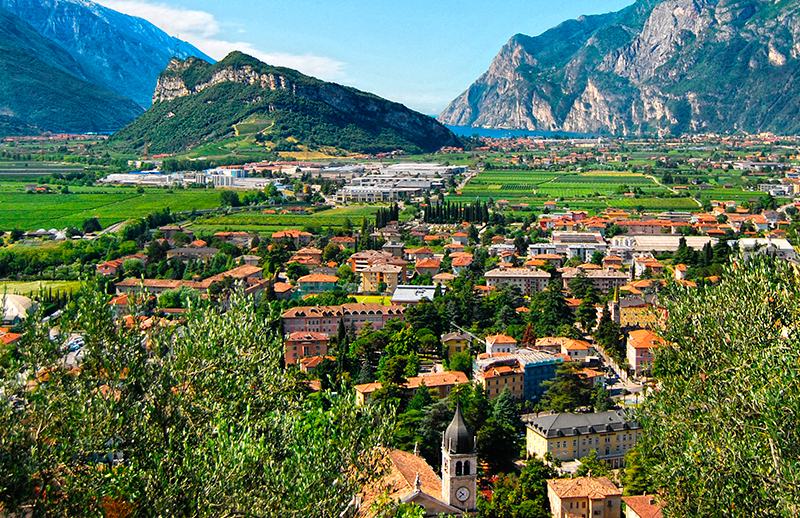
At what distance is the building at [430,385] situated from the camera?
2530 cm

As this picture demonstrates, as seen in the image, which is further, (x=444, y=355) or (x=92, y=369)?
(x=444, y=355)

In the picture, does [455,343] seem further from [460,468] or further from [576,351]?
[460,468]

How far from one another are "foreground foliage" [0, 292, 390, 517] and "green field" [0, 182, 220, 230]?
49867 millimetres

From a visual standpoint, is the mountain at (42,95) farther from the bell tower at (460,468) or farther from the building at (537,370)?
the bell tower at (460,468)

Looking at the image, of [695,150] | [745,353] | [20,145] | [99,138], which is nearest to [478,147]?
[695,150]

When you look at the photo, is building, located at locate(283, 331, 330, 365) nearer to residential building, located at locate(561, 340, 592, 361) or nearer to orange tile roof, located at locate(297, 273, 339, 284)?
residential building, located at locate(561, 340, 592, 361)

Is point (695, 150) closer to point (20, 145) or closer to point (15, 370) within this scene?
point (20, 145)

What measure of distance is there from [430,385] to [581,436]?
489 centimetres

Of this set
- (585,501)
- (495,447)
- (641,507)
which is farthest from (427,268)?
(641,507)

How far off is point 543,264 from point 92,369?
35702 millimetres

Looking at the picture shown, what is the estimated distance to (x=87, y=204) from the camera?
221ft

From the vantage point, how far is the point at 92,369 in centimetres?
1070

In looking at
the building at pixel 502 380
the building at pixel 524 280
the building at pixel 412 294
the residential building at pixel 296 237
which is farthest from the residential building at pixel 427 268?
the building at pixel 502 380

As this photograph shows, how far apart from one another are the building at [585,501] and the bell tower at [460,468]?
12.6 ft
